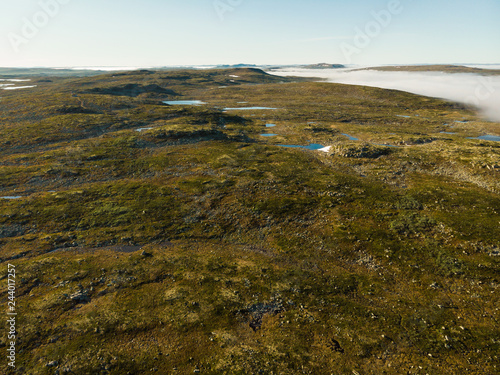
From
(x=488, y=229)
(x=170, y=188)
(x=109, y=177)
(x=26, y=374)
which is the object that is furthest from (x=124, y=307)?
(x=488, y=229)

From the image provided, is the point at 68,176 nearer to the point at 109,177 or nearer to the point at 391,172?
the point at 109,177

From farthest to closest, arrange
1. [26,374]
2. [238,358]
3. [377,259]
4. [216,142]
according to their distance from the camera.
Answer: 1. [216,142]
2. [377,259]
3. [238,358]
4. [26,374]

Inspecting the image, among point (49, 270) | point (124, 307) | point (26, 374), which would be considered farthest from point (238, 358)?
point (49, 270)

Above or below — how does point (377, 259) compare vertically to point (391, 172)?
below

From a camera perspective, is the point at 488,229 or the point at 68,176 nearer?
the point at 488,229

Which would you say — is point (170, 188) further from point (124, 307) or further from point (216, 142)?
point (216, 142)

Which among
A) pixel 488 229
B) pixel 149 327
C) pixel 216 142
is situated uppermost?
pixel 216 142

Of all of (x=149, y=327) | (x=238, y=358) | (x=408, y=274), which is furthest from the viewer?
(x=408, y=274)
